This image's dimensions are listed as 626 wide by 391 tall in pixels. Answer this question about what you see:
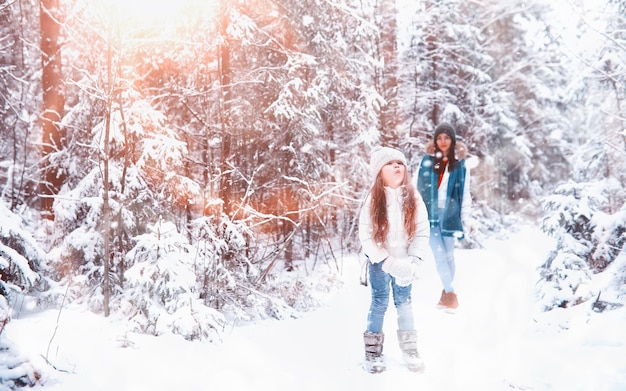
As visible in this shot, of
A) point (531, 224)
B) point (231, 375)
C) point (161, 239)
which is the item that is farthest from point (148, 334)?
point (531, 224)

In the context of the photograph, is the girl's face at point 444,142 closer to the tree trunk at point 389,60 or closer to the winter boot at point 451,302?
the winter boot at point 451,302

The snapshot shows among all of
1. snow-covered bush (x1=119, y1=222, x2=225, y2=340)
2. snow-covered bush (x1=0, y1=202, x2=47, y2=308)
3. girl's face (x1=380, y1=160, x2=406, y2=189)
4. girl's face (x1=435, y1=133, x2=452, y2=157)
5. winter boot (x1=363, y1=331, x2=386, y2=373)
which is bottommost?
winter boot (x1=363, y1=331, x2=386, y2=373)

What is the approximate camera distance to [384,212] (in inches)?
161

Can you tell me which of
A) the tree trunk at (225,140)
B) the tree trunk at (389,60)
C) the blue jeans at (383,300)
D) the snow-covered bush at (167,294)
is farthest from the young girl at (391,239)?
the tree trunk at (389,60)

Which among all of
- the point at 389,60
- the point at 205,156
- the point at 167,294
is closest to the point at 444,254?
the point at 167,294

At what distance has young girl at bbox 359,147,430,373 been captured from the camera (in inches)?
158

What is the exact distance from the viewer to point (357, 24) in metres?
9.80

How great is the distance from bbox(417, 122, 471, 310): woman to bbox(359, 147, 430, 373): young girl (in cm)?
188

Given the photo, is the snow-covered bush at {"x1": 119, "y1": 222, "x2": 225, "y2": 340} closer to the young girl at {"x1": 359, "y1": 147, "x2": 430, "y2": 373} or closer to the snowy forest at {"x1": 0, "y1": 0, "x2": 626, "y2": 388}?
the snowy forest at {"x1": 0, "y1": 0, "x2": 626, "y2": 388}

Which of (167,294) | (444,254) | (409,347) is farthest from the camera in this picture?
(444,254)

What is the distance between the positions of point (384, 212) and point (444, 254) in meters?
2.20

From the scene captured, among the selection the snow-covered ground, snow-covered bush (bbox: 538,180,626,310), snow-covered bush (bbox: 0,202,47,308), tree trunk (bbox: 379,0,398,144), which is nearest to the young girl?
the snow-covered ground

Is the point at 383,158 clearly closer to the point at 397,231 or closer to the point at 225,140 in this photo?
the point at 397,231

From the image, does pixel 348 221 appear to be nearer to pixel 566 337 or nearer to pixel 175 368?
pixel 566 337
